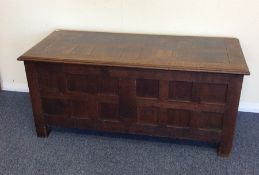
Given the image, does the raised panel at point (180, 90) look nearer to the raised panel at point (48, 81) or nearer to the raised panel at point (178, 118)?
the raised panel at point (178, 118)

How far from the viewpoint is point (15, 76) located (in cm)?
259

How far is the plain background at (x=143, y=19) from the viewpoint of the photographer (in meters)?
2.04

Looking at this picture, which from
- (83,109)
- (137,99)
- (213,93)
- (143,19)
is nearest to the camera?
(213,93)

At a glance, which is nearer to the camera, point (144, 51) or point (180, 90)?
point (180, 90)

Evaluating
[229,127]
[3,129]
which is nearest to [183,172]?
[229,127]

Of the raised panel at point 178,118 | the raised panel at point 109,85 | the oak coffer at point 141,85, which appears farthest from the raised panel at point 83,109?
the raised panel at point 178,118

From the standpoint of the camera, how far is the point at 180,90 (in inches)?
68.9

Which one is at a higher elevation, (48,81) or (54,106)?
(48,81)

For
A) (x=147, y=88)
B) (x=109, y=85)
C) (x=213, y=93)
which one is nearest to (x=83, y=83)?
(x=109, y=85)

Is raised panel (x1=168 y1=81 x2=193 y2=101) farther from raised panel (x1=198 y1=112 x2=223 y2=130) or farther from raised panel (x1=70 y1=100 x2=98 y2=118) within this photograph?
raised panel (x1=70 y1=100 x2=98 y2=118)

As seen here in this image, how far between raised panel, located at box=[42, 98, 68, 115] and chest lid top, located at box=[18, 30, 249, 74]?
29 centimetres

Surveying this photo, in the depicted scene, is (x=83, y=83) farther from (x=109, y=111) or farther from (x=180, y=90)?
(x=180, y=90)

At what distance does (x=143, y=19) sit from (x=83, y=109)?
0.72 m

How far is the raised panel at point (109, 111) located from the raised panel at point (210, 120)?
19.1 inches
